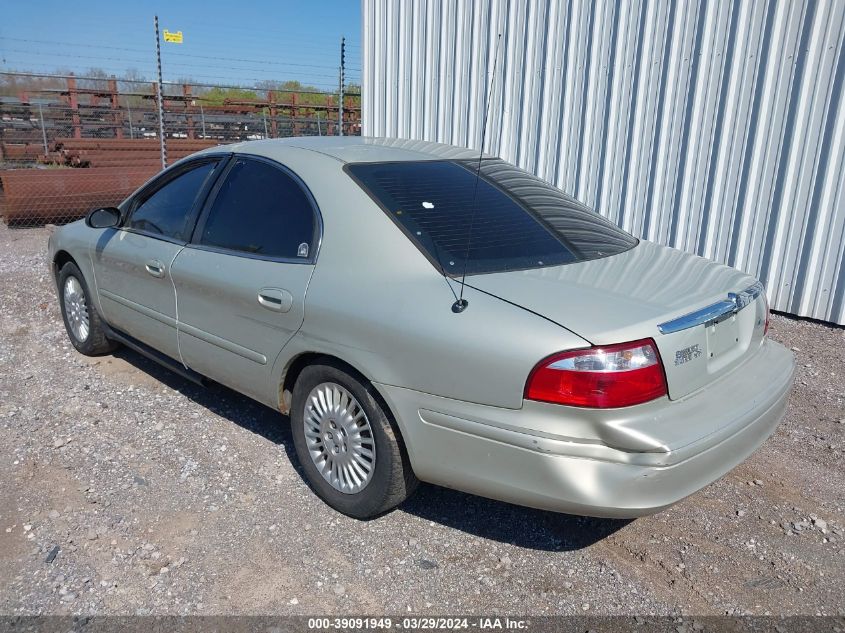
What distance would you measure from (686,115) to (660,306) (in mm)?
4472

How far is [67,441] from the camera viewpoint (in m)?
3.93

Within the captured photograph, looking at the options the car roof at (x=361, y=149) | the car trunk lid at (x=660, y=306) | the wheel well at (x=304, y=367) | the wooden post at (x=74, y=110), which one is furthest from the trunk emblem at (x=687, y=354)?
the wooden post at (x=74, y=110)

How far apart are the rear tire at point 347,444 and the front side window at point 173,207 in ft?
4.33

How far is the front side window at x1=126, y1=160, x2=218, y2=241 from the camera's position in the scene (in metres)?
3.97

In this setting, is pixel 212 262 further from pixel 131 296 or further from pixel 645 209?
pixel 645 209

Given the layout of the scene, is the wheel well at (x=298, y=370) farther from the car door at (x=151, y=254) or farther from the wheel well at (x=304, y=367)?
the car door at (x=151, y=254)

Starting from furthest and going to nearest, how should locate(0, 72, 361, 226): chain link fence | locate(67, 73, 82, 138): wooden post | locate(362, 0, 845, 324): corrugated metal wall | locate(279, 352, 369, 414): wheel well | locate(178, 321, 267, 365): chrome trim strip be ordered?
locate(67, 73, 82, 138): wooden post → locate(0, 72, 361, 226): chain link fence → locate(362, 0, 845, 324): corrugated metal wall → locate(178, 321, 267, 365): chrome trim strip → locate(279, 352, 369, 414): wheel well

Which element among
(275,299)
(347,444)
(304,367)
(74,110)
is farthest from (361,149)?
(74,110)

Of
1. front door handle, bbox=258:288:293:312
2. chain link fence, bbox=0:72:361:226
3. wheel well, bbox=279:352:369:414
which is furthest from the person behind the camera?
chain link fence, bbox=0:72:361:226

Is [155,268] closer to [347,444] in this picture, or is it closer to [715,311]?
[347,444]

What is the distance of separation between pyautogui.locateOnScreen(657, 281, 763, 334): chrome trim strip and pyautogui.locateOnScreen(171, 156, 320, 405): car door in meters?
1.54

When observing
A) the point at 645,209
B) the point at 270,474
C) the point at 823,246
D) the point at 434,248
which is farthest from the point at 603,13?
the point at 270,474

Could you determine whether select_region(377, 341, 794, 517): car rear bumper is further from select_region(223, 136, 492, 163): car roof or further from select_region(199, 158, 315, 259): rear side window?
select_region(223, 136, 492, 163): car roof

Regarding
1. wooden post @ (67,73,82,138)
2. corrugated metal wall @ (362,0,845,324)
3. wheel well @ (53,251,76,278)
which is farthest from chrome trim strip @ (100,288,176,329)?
wooden post @ (67,73,82,138)
